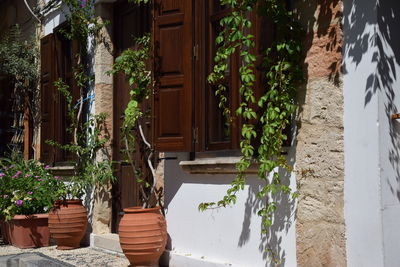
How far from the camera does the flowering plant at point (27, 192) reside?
7.64 m

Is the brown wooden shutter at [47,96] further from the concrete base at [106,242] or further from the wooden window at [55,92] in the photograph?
the concrete base at [106,242]

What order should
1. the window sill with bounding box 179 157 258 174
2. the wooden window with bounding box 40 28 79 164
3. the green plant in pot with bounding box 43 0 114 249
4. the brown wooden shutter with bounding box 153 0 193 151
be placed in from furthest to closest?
1. the wooden window with bounding box 40 28 79 164
2. the green plant in pot with bounding box 43 0 114 249
3. the brown wooden shutter with bounding box 153 0 193 151
4. the window sill with bounding box 179 157 258 174

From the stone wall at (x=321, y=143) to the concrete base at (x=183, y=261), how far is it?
103 centimetres

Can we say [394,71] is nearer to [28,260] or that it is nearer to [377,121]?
[377,121]

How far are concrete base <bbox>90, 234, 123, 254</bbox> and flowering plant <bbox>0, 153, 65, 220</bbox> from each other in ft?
2.24

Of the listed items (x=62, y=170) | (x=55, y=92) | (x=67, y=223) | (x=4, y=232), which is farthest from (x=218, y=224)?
(x=55, y=92)

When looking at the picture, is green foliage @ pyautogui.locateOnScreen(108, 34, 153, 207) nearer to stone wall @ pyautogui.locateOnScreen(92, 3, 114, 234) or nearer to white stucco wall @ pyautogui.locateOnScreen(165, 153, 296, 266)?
white stucco wall @ pyautogui.locateOnScreen(165, 153, 296, 266)

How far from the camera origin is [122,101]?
7.43 meters

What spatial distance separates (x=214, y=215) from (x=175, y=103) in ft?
3.52

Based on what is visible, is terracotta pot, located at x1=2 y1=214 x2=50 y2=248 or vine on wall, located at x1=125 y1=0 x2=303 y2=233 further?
terracotta pot, located at x1=2 y1=214 x2=50 y2=248

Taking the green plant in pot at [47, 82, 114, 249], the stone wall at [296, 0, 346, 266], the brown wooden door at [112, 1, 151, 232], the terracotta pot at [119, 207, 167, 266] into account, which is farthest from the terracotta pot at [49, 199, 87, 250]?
the stone wall at [296, 0, 346, 266]

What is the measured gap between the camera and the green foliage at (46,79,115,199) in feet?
23.7

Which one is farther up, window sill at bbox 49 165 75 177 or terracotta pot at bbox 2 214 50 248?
window sill at bbox 49 165 75 177

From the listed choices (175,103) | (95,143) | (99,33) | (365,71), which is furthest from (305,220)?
(99,33)
